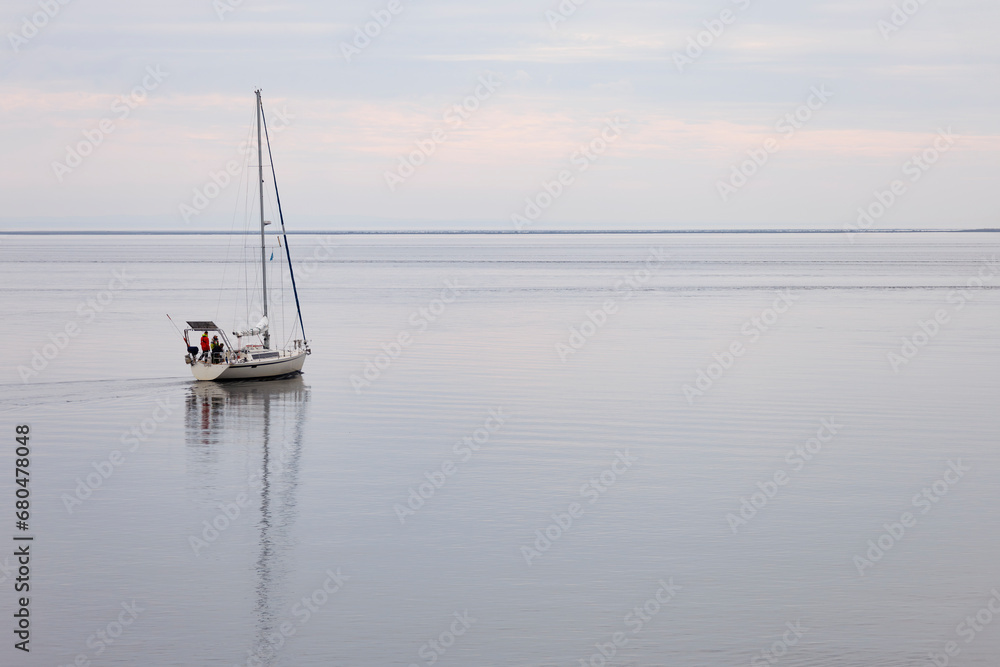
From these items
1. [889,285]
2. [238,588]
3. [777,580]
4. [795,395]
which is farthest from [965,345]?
[889,285]

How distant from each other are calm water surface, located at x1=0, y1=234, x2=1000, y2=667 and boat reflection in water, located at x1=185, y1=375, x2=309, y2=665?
0.11 meters

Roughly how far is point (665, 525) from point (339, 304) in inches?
2620

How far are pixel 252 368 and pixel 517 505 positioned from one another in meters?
23.4

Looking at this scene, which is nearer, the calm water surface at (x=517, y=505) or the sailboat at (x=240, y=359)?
the calm water surface at (x=517, y=505)

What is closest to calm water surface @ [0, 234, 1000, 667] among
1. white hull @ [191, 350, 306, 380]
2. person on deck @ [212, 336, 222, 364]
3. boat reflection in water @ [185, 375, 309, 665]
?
boat reflection in water @ [185, 375, 309, 665]

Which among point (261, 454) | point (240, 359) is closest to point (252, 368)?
point (240, 359)

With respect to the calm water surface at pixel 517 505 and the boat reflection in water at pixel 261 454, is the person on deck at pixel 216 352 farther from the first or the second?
the calm water surface at pixel 517 505

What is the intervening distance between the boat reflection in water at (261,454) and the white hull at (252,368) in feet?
1.05

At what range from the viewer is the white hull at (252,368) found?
45688mm

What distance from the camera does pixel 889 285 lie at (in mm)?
111625

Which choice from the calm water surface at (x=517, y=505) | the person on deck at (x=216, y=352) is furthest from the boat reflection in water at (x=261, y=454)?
the person on deck at (x=216, y=352)

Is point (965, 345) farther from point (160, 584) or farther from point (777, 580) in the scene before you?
point (160, 584)

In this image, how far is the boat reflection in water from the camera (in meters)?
20.3

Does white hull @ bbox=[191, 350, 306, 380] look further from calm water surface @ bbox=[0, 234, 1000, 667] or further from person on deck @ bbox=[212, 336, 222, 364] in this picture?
calm water surface @ bbox=[0, 234, 1000, 667]
